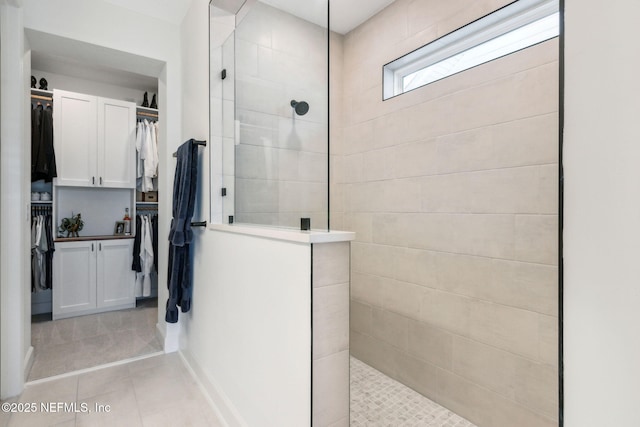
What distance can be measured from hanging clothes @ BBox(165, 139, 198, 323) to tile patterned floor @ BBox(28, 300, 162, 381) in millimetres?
689

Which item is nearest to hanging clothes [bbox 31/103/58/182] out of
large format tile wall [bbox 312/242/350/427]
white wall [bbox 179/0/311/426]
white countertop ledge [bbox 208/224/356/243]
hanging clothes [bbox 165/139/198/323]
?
white wall [bbox 179/0/311/426]

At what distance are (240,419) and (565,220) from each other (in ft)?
5.11

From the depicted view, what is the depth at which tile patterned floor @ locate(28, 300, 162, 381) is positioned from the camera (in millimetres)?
2191

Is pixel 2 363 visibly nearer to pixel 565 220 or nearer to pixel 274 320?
pixel 274 320

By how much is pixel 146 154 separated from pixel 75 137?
68 cm

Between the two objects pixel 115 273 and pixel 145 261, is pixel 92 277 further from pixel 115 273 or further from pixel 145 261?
pixel 145 261

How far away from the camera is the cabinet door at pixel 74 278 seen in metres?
3.17

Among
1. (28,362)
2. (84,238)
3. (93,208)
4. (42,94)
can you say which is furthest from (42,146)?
(28,362)

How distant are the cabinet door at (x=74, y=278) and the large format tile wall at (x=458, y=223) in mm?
2913

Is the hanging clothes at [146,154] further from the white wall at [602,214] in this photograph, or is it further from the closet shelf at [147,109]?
the white wall at [602,214]

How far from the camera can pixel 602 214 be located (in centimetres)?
43

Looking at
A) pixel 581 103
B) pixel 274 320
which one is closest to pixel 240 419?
pixel 274 320

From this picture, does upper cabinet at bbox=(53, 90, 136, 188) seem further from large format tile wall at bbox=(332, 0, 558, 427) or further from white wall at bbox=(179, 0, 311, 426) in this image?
large format tile wall at bbox=(332, 0, 558, 427)

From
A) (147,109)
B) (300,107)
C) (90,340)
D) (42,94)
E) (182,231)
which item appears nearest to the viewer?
(300,107)
